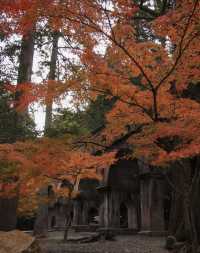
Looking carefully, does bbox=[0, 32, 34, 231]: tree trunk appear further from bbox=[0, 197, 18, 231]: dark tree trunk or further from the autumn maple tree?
the autumn maple tree

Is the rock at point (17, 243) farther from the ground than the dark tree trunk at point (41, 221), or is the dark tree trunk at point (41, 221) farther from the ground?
Answer: the dark tree trunk at point (41, 221)

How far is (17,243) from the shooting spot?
7.87 metres

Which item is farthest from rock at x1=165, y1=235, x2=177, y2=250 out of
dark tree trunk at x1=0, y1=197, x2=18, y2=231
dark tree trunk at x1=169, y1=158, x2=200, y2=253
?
dark tree trunk at x1=0, y1=197, x2=18, y2=231

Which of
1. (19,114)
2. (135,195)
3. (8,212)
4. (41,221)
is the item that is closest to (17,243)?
(8,212)

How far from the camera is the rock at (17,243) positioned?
24.8 feet

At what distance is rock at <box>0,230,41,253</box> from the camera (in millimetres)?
7547

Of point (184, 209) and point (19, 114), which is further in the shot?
point (19, 114)

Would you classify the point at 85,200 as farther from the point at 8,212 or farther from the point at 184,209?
the point at 184,209

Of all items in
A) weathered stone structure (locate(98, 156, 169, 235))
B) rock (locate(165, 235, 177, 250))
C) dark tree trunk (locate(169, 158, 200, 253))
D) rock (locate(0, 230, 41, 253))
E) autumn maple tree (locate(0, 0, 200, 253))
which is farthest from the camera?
weathered stone structure (locate(98, 156, 169, 235))

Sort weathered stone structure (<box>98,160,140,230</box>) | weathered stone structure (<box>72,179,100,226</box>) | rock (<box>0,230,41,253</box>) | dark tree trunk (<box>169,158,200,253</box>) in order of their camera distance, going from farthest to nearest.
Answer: weathered stone structure (<box>72,179,100,226</box>) < weathered stone structure (<box>98,160,140,230</box>) < dark tree trunk (<box>169,158,200,253</box>) < rock (<box>0,230,41,253</box>)

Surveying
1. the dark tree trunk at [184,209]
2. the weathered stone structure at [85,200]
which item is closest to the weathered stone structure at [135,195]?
the weathered stone structure at [85,200]

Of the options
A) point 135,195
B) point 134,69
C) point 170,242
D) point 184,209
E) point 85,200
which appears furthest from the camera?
point 85,200

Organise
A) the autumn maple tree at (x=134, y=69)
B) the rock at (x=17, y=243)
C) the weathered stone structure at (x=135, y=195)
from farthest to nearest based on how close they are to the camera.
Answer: the weathered stone structure at (x=135, y=195), the rock at (x=17, y=243), the autumn maple tree at (x=134, y=69)

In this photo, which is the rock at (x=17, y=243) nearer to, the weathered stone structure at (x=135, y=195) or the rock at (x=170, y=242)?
the rock at (x=170, y=242)
